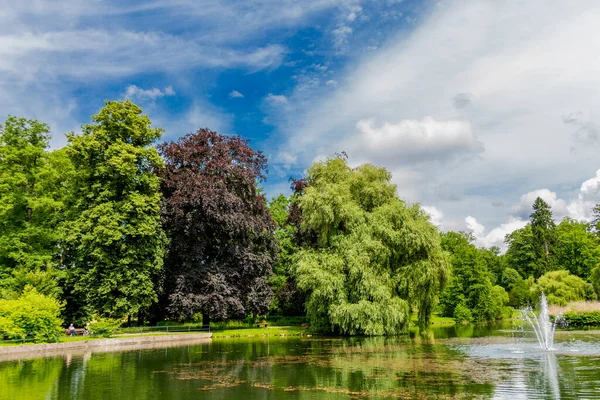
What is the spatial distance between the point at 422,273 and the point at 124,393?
2515 centimetres

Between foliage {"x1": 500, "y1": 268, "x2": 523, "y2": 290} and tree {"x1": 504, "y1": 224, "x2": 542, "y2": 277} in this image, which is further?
tree {"x1": 504, "y1": 224, "x2": 542, "y2": 277}

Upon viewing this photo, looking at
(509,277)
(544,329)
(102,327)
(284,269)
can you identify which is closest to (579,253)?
(509,277)

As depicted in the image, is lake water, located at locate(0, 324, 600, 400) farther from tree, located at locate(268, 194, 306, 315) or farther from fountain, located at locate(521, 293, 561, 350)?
tree, located at locate(268, 194, 306, 315)

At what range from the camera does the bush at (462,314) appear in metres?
53.4

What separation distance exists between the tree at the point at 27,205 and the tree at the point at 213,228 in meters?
9.53

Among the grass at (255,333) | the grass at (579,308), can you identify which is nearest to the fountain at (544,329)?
the grass at (579,308)

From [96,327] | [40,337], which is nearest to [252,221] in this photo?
[96,327]

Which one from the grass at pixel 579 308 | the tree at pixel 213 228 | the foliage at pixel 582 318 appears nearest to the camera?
the tree at pixel 213 228

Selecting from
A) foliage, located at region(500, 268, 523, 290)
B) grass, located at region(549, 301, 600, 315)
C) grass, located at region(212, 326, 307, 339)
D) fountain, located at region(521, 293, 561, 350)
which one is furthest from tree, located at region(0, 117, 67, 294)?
foliage, located at region(500, 268, 523, 290)

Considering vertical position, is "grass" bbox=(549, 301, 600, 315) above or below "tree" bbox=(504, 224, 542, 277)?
below

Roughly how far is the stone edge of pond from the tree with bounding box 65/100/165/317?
11.0 feet

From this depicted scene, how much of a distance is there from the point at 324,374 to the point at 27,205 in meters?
32.6

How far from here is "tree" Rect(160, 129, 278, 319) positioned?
37.4 meters

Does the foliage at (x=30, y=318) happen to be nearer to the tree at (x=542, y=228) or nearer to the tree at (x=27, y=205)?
the tree at (x=27, y=205)
